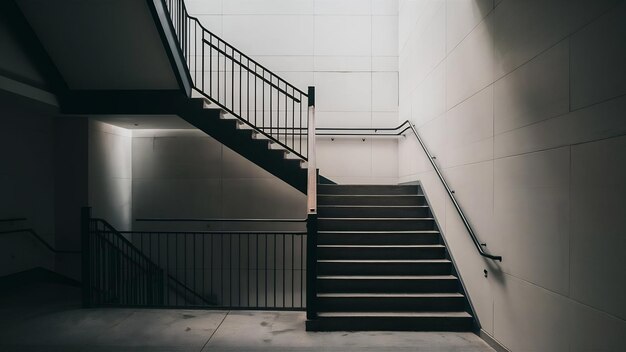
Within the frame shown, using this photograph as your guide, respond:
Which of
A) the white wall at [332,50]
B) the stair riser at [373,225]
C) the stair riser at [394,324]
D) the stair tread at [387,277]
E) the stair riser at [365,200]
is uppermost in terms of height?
the white wall at [332,50]

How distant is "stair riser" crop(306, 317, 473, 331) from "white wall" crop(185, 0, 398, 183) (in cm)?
364

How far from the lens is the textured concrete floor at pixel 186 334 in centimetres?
350

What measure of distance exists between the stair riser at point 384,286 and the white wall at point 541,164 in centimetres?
31

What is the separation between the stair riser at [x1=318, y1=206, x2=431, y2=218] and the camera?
17.9ft

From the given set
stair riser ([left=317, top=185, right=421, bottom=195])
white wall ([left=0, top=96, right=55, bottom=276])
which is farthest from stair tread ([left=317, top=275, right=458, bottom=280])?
white wall ([left=0, top=96, right=55, bottom=276])

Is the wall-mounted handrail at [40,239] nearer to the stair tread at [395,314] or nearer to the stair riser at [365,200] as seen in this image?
the stair riser at [365,200]

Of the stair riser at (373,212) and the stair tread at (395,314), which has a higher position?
the stair riser at (373,212)

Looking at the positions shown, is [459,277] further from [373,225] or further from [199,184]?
[199,184]

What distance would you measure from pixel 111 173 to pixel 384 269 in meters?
5.19

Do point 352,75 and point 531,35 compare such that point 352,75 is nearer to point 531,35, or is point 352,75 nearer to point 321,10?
point 321,10

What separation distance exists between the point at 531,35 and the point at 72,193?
678 cm

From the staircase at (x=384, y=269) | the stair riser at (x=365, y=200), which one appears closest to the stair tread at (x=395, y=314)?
the staircase at (x=384, y=269)

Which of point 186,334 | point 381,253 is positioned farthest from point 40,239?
point 381,253

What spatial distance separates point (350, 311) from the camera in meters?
4.09
